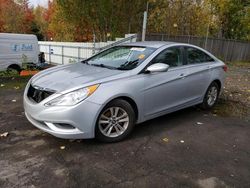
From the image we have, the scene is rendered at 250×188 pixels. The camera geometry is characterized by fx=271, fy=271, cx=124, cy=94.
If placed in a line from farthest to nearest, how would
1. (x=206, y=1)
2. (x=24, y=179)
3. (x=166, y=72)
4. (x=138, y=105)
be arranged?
(x=206, y=1) < (x=166, y=72) < (x=138, y=105) < (x=24, y=179)

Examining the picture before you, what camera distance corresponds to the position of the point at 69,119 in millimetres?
3623

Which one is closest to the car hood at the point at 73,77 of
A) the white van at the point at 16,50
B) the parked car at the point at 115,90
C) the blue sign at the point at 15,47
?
the parked car at the point at 115,90

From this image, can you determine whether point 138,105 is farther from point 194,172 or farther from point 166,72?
point 194,172

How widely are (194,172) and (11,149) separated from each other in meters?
2.48

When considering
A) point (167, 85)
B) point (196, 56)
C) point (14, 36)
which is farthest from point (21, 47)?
point (167, 85)

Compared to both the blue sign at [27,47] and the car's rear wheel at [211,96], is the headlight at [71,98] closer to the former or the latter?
the car's rear wheel at [211,96]

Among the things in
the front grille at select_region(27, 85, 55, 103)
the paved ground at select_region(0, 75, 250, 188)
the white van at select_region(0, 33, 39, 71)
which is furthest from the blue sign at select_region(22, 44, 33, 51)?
the front grille at select_region(27, 85, 55, 103)

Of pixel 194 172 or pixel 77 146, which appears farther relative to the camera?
pixel 77 146

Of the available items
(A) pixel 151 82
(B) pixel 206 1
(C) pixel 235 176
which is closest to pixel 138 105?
(A) pixel 151 82

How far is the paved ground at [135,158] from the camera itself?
3.12 metres

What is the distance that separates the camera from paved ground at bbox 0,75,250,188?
10.2 ft

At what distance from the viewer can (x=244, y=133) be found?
4824 mm

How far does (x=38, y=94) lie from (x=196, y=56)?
3.34 meters

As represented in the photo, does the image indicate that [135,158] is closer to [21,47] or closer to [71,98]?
[71,98]
